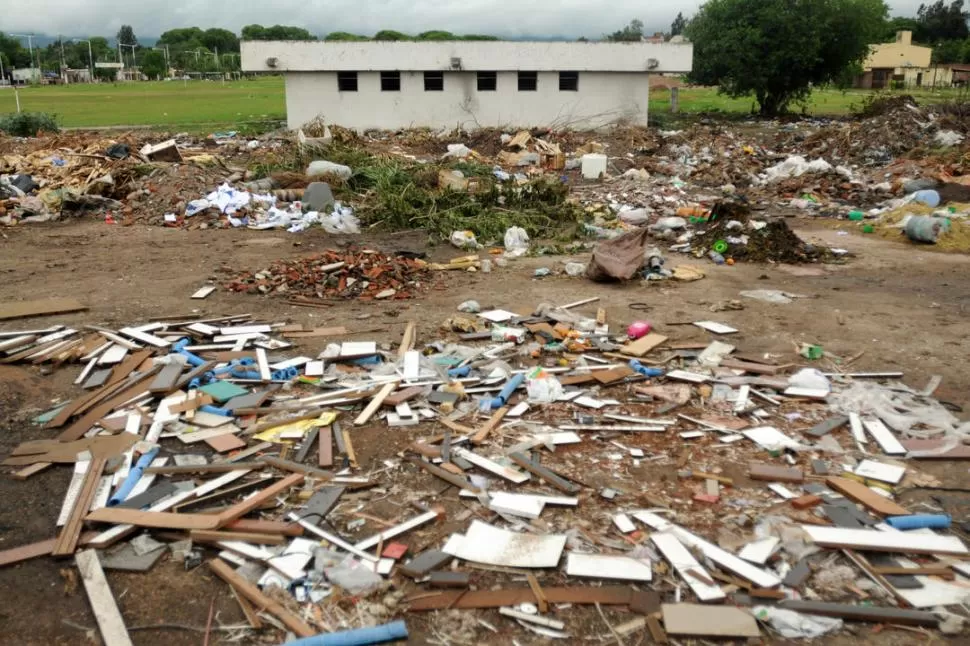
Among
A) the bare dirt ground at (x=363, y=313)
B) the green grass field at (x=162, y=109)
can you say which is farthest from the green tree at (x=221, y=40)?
the bare dirt ground at (x=363, y=313)

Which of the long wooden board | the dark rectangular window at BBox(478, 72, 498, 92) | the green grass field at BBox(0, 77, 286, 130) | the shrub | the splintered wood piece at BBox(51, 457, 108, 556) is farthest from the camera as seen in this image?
the green grass field at BBox(0, 77, 286, 130)

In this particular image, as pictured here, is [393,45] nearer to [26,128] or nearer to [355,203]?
[26,128]

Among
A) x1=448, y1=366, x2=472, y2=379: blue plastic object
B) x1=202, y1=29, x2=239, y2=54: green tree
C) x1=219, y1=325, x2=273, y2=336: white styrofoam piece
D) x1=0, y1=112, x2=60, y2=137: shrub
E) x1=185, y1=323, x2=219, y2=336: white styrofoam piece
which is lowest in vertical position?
x1=448, y1=366, x2=472, y2=379: blue plastic object

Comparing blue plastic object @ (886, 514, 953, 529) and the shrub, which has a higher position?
the shrub

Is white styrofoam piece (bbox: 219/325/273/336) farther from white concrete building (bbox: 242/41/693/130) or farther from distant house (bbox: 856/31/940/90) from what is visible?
distant house (bbox: 856/31/940/90)

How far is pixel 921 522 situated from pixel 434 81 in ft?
85.4

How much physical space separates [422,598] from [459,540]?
48 cm

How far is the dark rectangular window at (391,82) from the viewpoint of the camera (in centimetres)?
2723

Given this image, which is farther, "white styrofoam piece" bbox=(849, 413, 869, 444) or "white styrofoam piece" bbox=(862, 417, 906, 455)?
"white styrofoam piece" bbox=(849, 413, 869, 444)

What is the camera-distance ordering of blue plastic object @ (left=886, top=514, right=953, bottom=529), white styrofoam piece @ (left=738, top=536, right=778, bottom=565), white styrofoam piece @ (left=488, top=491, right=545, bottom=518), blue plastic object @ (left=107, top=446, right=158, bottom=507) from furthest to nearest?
blue plastic object @ (left=107, top=446, right=158, bottom=507), white styrofoam piece @ (left=488, top=491, right=545, bottom=518), blue plastic object @ (left=886, top=514, right=953, bottom=529), white styrofoam piece @ (left=738, top=536, right=778, bottom=565)

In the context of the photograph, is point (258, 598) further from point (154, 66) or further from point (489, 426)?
point (154, 66)

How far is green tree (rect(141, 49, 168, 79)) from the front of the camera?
331 feet

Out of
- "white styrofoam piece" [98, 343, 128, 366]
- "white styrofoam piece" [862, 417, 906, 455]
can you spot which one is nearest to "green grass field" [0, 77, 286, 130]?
"white styrofoam piece" [98, 343, 128, 366]

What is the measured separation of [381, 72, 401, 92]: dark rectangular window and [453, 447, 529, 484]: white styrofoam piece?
2453 cm
